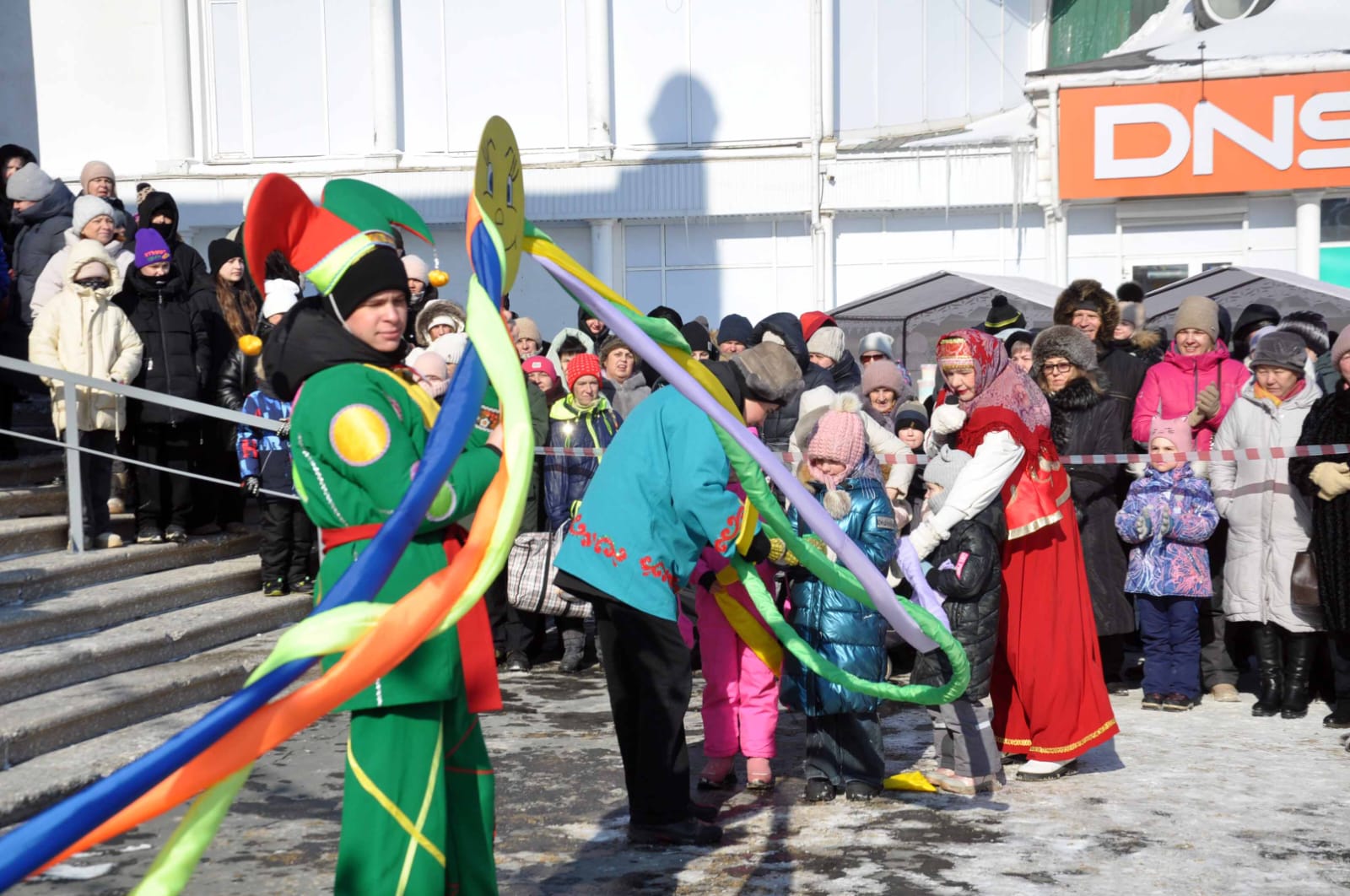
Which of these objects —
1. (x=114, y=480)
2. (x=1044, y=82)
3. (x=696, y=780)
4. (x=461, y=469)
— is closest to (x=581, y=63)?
(x=1044, y=82)

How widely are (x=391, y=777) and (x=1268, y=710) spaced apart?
5.46 metres

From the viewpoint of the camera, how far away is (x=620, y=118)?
18.9 meters

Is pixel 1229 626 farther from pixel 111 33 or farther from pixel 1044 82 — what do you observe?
pixel 111 33

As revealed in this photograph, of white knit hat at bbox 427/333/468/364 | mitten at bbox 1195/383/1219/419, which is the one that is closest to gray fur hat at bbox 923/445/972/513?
mitten at bbox 1195/383/1219/419

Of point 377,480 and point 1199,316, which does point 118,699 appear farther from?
point 1199,316

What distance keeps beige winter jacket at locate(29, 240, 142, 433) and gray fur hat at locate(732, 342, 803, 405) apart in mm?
4736

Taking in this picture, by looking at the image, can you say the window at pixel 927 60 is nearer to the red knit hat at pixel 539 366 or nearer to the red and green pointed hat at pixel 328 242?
the red knit hat at pixel 539 366

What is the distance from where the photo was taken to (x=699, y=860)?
5363 mm

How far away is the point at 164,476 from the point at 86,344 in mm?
984

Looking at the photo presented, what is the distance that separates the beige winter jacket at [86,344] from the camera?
8844mm

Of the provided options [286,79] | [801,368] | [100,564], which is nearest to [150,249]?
[100,564]

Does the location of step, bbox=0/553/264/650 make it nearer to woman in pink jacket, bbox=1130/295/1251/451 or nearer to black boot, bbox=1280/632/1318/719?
woman in pink jacket, bbox=1130/295/1251/451

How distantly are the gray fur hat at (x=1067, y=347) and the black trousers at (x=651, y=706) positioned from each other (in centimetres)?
308

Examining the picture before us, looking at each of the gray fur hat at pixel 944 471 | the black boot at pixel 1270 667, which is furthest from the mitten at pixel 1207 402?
the gray fur hat at pixel 944 471
